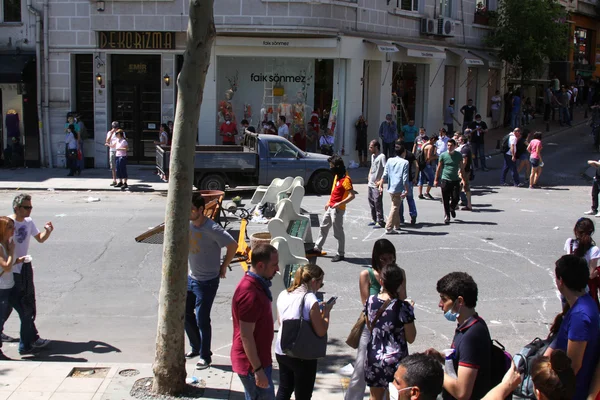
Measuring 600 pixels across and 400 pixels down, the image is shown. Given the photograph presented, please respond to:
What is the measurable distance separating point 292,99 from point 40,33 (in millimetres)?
8635

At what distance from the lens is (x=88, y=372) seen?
7.31 m

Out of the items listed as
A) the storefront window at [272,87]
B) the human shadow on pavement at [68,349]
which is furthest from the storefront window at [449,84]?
the human shadow on pavement at [68,349]

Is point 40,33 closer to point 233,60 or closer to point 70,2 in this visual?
point 70,2

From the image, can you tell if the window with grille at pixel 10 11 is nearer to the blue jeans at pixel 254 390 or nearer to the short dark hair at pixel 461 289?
the blue jeans at pixel 254 390

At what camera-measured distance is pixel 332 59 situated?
24594 millimetres

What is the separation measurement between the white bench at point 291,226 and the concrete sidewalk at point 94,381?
2.74 meters

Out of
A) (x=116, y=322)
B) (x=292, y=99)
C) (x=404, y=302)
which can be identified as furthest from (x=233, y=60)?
(x=404, y=302)

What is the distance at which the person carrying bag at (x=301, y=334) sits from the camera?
5.62 m

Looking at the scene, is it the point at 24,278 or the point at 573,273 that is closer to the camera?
the point at 573,273

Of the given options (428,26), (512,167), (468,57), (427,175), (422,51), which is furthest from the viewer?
(468,57)

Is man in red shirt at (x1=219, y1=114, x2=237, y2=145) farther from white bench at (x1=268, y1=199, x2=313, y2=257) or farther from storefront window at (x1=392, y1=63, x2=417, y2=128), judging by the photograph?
white bench at (x1=268, y1=199, x2=313, y2=257)

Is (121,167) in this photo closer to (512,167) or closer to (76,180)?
(76,180)

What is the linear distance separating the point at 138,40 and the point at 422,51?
405 inches

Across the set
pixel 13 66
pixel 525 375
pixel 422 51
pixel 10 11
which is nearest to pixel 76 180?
pixel 13 66
